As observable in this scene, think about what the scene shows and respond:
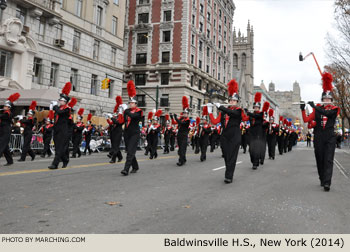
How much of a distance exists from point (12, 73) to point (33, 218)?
72.5 feet

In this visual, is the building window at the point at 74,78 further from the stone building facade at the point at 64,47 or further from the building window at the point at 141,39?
the building window at the point at 141,39

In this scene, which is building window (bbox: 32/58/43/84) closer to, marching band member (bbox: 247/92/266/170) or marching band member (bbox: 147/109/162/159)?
marching band member (bbox: 147/109/162/159)

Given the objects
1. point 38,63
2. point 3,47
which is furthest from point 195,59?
point 3,47

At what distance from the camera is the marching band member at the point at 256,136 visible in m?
11.2

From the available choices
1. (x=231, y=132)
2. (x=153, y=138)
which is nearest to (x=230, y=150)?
(x=231, y=132)

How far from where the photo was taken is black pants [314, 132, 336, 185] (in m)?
7.11

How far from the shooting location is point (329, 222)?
4.35m

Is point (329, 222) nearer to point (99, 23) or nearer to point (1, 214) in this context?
point (1, 214)

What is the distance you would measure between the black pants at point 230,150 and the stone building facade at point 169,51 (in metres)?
35.8

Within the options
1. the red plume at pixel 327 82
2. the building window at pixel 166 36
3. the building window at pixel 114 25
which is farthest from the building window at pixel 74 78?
the red plume at pixel 327 82

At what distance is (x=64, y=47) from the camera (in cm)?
2739

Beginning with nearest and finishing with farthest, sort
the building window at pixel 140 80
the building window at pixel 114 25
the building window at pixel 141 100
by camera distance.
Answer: the building window at pixel 114 25, the building window at pixel 141 100, the building window at pixel 140 80

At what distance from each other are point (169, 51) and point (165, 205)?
1718 inches

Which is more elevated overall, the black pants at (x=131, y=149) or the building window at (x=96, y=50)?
the building window at (x=96, y=50)
